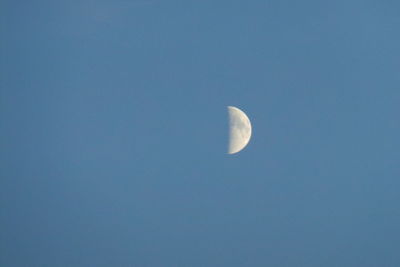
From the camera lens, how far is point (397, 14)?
3.87 m

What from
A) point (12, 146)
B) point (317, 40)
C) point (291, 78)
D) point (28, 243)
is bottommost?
point (28, 243)

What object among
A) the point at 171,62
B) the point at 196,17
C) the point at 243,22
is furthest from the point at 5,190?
the point at 243,22

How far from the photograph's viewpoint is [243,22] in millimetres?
3789

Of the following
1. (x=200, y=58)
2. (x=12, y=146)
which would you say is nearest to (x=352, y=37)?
(x=200, y=58)

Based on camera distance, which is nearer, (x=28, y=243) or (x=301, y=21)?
(x=28, y=243)

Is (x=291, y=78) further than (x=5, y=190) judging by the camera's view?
Yes

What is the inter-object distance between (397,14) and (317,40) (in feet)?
2.14

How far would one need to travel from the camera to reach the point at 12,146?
3592mm

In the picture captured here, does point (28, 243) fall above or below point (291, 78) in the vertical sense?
below

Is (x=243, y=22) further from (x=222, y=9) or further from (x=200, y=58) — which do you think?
(x=200, y=58)

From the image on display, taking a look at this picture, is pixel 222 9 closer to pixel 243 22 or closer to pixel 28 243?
pixel 243 22

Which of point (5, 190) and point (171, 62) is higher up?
point (171, 62)

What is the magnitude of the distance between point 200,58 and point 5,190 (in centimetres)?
164

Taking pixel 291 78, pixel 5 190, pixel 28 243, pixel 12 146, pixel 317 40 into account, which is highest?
pixel 317 40
